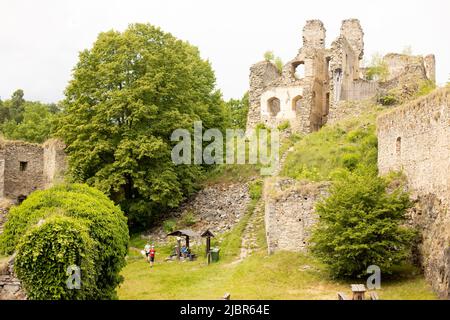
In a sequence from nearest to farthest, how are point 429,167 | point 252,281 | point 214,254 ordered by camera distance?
point 429,167, point 252,281, point 214,254

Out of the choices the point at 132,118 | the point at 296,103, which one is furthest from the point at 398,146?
the point at 296,103

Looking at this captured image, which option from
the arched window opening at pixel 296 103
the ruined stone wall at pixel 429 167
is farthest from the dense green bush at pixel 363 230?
the arched window opening at pixel 296 103

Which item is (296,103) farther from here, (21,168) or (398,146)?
(21,168)

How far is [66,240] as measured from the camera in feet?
46.5

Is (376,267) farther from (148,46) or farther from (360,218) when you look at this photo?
(148,46)

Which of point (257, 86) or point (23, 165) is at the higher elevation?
point (257, 86)

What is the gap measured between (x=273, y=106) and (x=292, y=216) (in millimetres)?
14313

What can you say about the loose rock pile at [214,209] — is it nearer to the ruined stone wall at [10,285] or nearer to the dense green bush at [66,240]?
the dense green bush at [66,240]

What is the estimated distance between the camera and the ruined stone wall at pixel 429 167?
1736 cm

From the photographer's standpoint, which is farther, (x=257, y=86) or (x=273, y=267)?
(x=257, y=86)

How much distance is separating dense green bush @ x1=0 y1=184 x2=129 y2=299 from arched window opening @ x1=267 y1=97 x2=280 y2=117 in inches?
677

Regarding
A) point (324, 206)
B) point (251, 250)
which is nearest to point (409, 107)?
point (324, 206)

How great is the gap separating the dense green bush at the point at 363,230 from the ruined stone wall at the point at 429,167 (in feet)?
2.00
